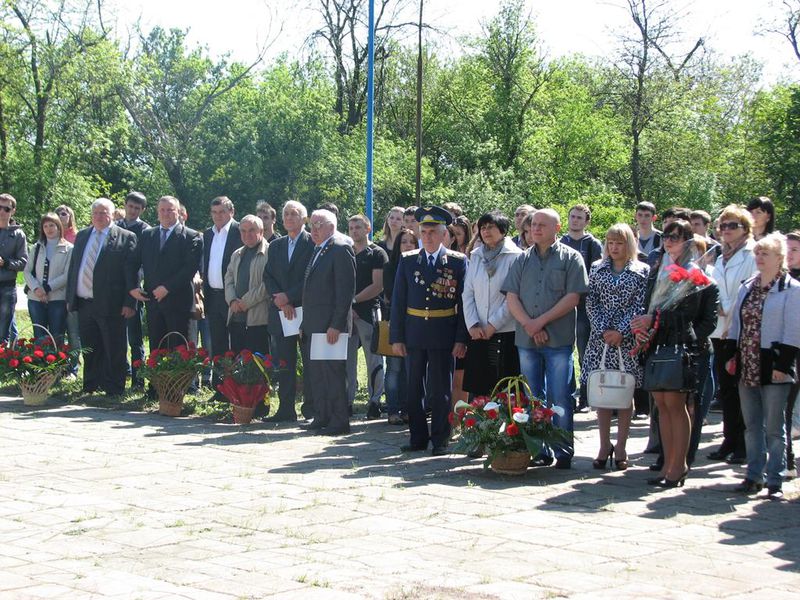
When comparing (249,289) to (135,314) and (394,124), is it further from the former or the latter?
(394,124)

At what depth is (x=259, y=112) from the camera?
30828 millimetres

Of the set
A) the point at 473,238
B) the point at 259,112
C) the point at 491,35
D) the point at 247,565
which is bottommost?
the point at 247,565

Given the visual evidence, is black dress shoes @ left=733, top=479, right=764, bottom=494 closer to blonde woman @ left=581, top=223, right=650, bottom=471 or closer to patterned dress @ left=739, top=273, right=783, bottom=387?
patterned dress @ left=739, top=273, right=783, bottom=387

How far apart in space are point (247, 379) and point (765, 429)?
496 cm

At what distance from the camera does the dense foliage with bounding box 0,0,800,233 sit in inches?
1227

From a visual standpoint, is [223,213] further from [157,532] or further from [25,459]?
[157,532]

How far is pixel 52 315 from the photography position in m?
13.5

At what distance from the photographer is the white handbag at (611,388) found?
8.38m

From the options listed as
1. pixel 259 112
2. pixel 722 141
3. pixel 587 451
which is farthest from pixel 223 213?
pixel 722 141

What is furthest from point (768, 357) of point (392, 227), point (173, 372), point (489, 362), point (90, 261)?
point (90, 261)

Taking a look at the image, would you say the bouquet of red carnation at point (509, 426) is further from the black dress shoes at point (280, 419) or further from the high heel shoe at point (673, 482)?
the black dress shoes at point (280, 419)

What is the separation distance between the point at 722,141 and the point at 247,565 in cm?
4451

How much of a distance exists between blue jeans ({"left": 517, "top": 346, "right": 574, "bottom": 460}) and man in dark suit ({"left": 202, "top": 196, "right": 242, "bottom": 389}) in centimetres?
417

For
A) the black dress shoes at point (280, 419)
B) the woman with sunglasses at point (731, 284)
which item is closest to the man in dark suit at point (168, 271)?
the black dress shoes at point (280, 419)
